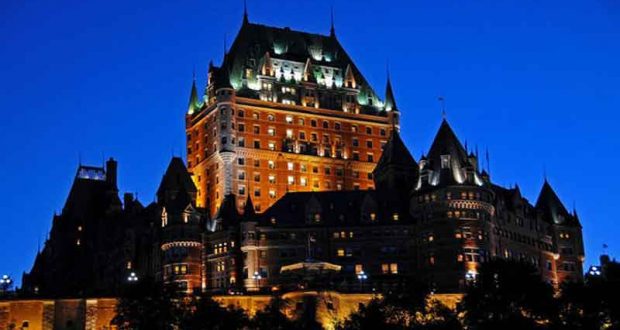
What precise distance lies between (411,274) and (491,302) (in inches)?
1253

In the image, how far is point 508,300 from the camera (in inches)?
4747

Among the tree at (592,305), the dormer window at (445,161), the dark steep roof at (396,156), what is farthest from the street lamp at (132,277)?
the tree at (592,305)

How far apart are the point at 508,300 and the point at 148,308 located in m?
38.0

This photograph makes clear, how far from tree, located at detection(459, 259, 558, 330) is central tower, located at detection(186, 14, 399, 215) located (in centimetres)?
6338

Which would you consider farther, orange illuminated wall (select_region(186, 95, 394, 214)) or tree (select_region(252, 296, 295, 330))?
orange illuminated wall (select_region(186, 95, 394, 214))

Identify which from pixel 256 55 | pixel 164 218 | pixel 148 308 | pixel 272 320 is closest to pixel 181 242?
pixel 164 218

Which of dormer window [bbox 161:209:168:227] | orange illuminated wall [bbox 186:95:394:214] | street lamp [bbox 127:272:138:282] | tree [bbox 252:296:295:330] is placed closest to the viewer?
tree [bbox 252:296:295:330]

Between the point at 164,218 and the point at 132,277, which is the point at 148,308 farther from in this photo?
the point at 164,218

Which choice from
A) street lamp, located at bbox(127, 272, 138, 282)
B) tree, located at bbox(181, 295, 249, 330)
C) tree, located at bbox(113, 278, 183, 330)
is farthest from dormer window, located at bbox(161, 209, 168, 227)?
tree, located at bbox(181, 295, 249, 330)

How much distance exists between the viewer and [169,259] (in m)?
161

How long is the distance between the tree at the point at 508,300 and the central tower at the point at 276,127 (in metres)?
63.4

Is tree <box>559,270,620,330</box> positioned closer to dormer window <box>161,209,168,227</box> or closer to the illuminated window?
the illuminated window

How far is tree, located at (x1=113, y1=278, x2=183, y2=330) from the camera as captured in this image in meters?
121

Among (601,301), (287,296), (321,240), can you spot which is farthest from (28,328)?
(601,301)
